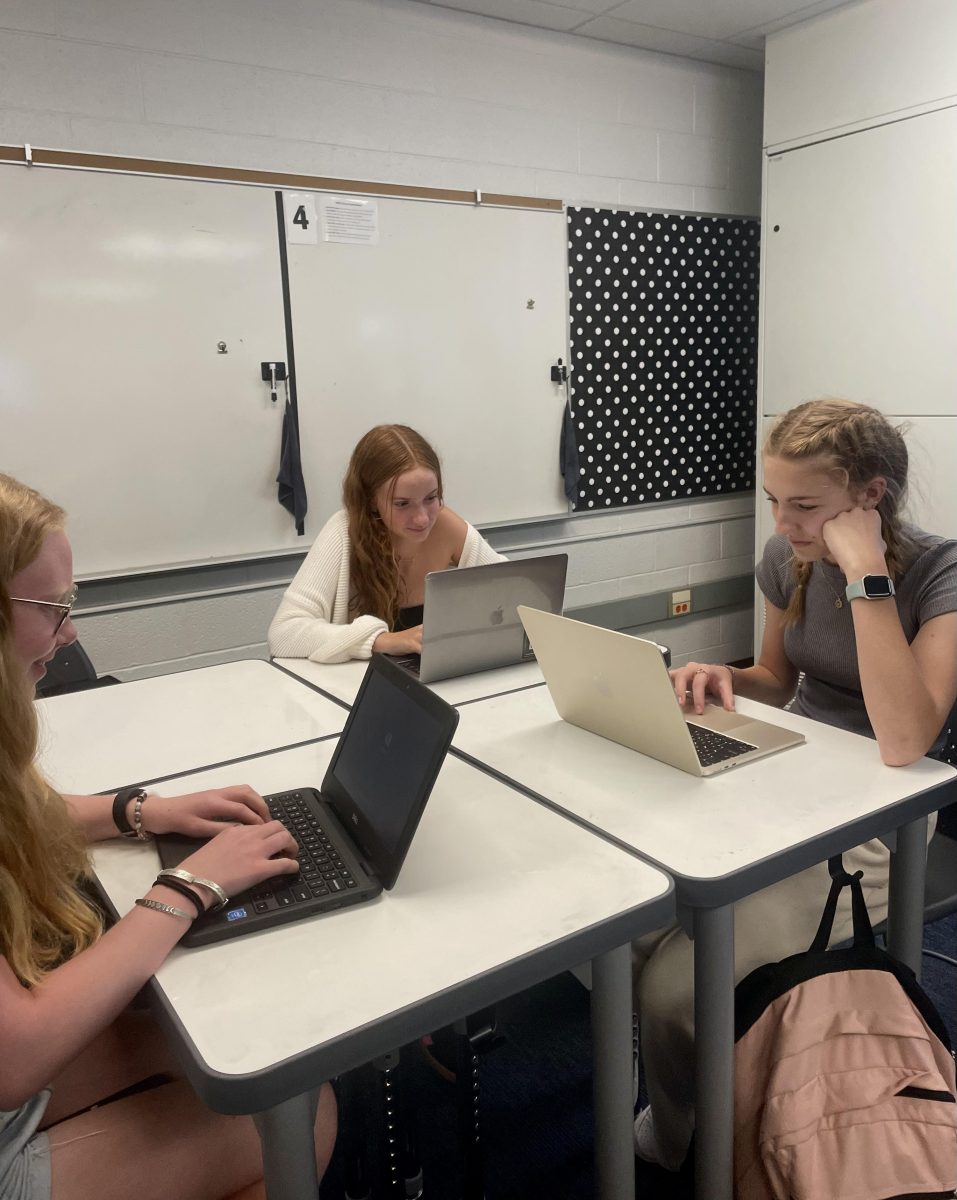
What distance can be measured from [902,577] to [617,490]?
2.06m

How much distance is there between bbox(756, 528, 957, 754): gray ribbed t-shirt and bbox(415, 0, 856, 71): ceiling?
212 centimetres

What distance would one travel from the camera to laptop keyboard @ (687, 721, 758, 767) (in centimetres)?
134

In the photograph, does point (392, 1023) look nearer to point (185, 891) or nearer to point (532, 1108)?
point (185, 891)

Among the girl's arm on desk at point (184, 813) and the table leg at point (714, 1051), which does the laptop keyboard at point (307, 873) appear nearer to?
the girl's arm on desk at point (184, 813)

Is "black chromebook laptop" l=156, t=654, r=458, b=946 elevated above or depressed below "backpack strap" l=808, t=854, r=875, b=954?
above

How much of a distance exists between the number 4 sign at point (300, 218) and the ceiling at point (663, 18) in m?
0.76

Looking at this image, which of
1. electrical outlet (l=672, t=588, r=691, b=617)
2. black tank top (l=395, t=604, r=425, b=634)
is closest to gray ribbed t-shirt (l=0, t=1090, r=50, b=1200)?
black tank top (l=395, t=604, r=425, b=634)

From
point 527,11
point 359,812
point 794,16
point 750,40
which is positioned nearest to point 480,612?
point 359,812

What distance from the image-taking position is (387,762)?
109 centimetres

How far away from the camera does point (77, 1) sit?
7.79 feet

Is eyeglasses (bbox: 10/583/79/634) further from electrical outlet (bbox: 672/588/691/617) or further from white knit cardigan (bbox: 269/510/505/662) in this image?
electrical outlet (bbox: 672/588/691/617)

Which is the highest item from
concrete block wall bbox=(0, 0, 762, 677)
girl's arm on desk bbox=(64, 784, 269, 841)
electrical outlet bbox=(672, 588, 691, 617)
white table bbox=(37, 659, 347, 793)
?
concrete block wall bbox=(0, 0, 762, 677)

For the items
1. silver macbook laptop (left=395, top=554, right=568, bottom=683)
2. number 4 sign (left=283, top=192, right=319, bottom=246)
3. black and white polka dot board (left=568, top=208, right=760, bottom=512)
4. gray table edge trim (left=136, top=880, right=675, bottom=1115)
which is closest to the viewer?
gray table edge trim (left=136, top=880, right=675, bottom=1115)

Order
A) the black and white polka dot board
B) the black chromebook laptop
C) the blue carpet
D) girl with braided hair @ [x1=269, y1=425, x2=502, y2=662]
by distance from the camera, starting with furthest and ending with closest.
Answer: the black and white polka dot board < girl with braided hair @ [x1=269, y1=425, x2=502, y2=662] < the blue carpet < the black chromebook laptop
